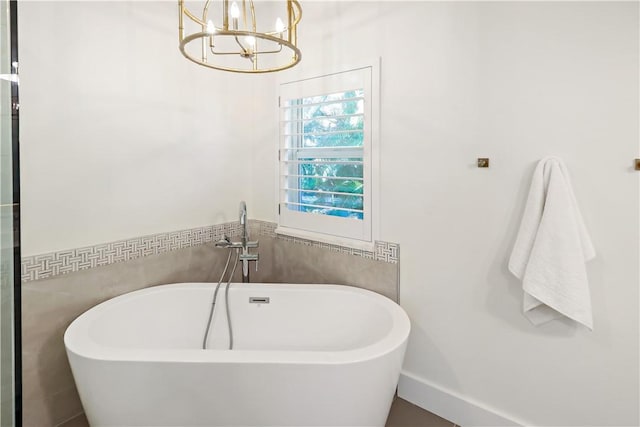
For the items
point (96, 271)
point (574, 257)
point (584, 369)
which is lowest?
point (584, 369)

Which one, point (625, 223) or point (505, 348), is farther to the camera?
point (505, 348)

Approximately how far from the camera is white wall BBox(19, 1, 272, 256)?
5.77 feet

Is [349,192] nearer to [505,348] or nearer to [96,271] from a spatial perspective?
[505,348]

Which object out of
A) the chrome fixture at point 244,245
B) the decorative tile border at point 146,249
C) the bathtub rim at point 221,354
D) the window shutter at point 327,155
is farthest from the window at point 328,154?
the bathtub rim at point 221,354

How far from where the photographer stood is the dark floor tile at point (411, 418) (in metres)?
1.99

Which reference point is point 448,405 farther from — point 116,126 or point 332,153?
point 116,126

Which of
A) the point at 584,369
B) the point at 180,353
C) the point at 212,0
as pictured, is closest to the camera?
the point at 180,353

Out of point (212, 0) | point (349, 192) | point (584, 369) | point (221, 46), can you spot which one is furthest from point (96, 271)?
point (584, 369)

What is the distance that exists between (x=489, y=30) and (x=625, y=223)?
1.04 m


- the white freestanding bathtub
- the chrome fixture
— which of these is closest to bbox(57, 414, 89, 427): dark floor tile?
the white freestanding bathtub

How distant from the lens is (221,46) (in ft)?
8.43

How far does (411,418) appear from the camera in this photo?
204 centimetres

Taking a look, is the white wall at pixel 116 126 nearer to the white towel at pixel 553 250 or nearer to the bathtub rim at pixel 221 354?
the bathtub rim at pixel 221 354

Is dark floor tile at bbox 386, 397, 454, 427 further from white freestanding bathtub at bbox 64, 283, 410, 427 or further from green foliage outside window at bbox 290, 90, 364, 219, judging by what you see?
green foliage outside window at bbox 290, 90, 364, 219
